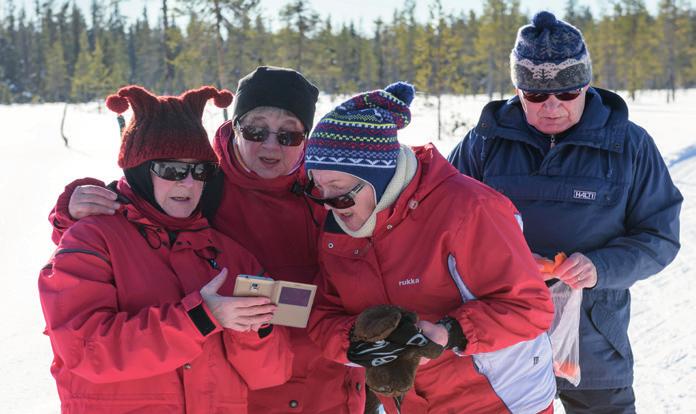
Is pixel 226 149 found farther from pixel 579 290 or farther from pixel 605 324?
pixel 605 324

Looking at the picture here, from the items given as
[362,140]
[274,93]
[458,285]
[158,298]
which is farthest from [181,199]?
[458,285]

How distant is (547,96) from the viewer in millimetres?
2982

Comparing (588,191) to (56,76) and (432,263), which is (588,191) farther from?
(56,76)

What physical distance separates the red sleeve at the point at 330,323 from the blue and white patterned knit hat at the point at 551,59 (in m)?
1.29

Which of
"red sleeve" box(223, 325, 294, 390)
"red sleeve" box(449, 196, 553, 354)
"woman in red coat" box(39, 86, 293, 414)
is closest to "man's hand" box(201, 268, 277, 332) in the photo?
"woman in red coat" box(39, 86, 293, 414)

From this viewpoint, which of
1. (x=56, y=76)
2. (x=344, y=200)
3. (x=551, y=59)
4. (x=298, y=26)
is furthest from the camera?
(x=56, y=76)

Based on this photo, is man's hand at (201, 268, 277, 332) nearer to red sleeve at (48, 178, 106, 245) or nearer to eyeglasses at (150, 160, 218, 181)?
eyeglasses at (150, 160, 218, 181)

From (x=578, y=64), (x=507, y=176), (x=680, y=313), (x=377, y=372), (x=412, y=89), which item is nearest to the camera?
(x=377, y=372)

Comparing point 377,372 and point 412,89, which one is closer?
point 377,372

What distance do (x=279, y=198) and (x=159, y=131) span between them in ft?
2.23

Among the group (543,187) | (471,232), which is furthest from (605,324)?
(471,232)

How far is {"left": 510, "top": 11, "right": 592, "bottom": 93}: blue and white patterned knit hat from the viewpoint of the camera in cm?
293

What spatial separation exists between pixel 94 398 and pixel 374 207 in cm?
119

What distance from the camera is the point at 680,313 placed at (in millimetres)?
6184
